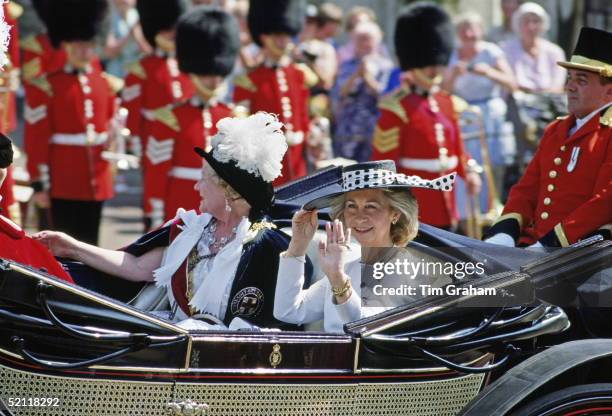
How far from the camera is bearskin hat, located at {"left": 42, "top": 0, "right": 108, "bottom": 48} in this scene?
28.0ft

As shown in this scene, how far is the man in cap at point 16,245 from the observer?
4117 mm

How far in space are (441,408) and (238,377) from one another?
23.8 inches

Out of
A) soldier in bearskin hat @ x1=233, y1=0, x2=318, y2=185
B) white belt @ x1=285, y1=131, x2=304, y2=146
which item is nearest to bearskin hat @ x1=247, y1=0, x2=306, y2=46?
soldier in bearskin hat @ x1=233, y1=0, x2=318, y2=185

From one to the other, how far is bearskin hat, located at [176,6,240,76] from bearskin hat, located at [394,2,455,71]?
97cm

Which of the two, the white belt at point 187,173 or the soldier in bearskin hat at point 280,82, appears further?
the soldier in bearskin hat at point 280,82

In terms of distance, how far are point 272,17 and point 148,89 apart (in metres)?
0.90

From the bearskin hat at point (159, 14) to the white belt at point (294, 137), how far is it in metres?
1.11

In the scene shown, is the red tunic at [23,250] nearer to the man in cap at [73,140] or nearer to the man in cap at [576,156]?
the man in cap at [576,156]

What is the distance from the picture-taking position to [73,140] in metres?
8.25

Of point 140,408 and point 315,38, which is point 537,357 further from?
point 315,38

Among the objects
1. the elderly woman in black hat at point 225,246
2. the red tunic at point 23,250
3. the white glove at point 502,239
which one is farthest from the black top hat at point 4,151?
the white glove at point 502,239

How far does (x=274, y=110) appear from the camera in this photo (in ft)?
29.0

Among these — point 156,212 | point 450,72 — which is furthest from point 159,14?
point 450,72

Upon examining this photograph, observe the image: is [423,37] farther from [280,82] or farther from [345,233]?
[345,233]
